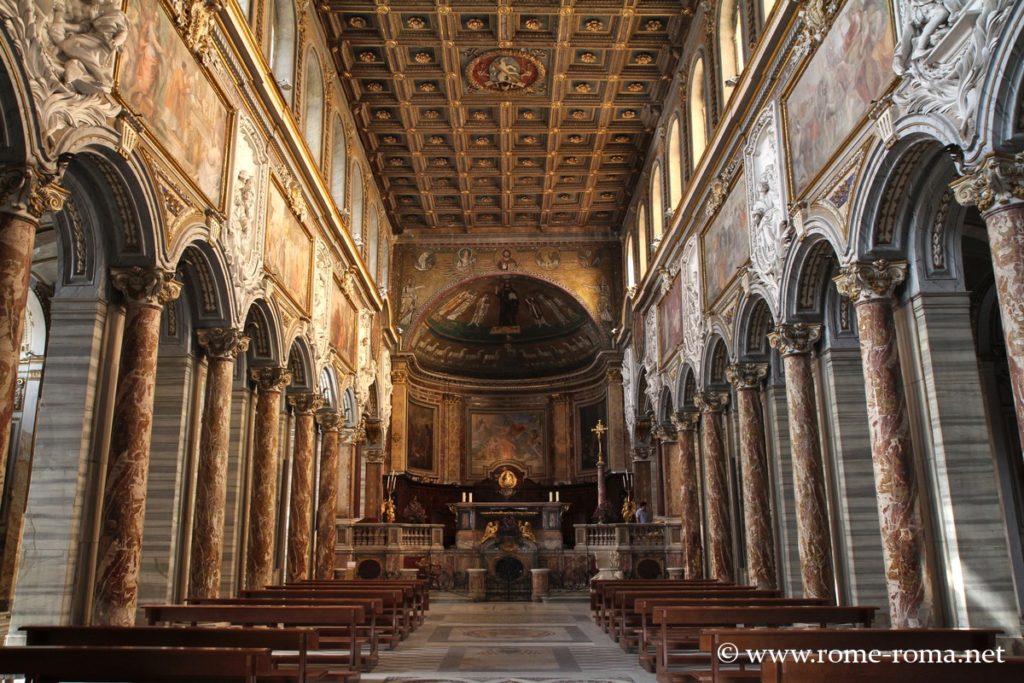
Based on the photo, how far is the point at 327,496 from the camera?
2442 cm

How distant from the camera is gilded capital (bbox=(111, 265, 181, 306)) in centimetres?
1254

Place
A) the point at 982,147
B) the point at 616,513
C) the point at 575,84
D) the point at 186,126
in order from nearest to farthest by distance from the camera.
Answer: the point at 982,147 → the point at 186,126 → the point at 575,84 → the point at 616,513

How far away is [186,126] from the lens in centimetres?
1369

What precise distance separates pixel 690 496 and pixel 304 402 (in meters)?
10.5

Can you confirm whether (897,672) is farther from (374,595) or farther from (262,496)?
(262,496)

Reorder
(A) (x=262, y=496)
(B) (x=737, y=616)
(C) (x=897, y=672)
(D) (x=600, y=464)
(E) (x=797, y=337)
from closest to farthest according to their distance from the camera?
(C) (x=897, y=672), (B) (x=737, y=616), (E) (x=797, y=337), (A) (x=262, y=496), (D) (x=600, y=464)

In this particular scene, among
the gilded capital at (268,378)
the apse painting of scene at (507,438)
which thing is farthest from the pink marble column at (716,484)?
the apse painting of scene at (507,438)

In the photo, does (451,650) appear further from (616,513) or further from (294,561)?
(616,513)

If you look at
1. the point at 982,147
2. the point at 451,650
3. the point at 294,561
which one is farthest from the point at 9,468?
the point at 982,147

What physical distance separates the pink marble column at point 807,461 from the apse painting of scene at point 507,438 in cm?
2582

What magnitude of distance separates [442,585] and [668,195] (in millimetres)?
14396

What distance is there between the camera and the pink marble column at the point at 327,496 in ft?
79.2

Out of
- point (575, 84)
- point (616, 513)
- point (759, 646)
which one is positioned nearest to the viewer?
point (759, 646)

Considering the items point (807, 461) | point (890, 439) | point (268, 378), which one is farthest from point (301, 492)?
point (890, 439)
